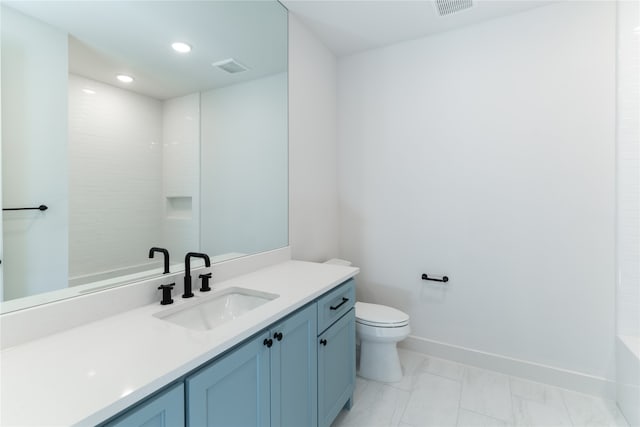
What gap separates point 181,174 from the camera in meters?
1.59

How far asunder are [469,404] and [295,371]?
4.31 feet

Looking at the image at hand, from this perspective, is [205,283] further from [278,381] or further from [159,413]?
[159,413]

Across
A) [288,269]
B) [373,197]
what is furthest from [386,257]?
[288,269]

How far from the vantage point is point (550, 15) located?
2.04 m

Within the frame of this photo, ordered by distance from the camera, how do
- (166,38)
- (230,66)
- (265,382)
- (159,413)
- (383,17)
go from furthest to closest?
(383,17)
(230,66)
(166,38)
(265,382)
(159,413)

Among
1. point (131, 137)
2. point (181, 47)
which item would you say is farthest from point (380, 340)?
point (181, 47)

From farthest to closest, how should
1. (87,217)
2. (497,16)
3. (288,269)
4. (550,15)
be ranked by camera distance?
(497,16)
(550,15)
(288,269)
(87,217)

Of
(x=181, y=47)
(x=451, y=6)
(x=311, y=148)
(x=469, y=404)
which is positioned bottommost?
(x=469, y=404)

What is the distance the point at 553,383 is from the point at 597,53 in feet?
7.28

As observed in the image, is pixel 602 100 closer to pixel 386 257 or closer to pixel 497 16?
pixel 497 16

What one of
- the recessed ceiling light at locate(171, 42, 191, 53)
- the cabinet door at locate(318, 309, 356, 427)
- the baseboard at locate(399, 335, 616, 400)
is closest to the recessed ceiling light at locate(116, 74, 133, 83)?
the recessed ceiling light at locate(171, 42, 191, 53)

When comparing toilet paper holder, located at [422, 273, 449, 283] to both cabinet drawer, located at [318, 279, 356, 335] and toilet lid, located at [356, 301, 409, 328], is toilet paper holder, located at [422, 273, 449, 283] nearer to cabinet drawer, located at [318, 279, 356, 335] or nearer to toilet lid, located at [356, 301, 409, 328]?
toilet lid, located at [356, 301, 409, 328]

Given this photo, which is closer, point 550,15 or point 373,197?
point 550,15

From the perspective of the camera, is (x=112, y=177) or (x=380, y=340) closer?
(x=112, y=177)
